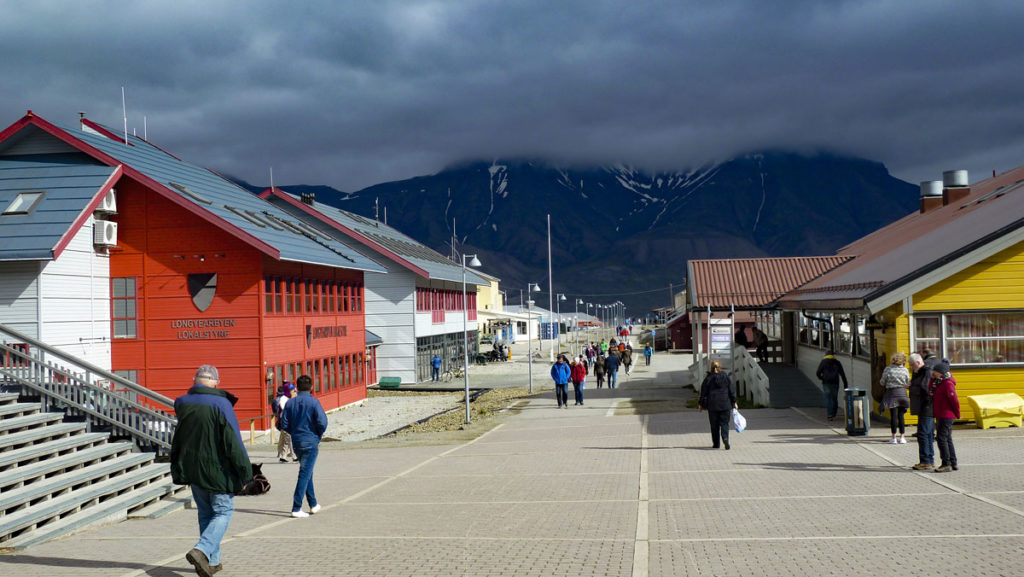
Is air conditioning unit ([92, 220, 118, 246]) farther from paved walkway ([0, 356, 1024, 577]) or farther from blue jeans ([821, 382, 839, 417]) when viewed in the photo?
blue jeans ([821, 382, 839, 417])

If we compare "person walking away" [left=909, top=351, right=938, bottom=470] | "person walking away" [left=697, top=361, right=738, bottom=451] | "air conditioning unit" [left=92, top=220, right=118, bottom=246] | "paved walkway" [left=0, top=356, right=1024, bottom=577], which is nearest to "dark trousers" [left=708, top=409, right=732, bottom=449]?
"person walking away" [left=697, top=361, right=738, bottom=451]

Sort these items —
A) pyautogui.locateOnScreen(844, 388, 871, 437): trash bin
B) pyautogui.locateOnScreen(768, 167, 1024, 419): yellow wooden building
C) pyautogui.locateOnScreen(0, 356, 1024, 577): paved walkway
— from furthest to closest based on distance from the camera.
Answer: pyautogui.locateOnScreen(768, 167, 1024, 419): yellow wooden building → pyautogui.locateOnScreen(844, 388, 871, 437): trash bin → pyautogui.locateOnScreen(0, 356, 1024, 577): paved walkway

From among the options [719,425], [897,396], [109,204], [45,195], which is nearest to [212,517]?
[719,425]

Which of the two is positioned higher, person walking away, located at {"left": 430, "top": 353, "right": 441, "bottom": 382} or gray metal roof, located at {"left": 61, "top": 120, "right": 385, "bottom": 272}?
gray metal roof, located at {"left": 61, "top": 120, "right": 385, "bottom": 272}

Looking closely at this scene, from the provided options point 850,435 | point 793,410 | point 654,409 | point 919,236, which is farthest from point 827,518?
point 919,236

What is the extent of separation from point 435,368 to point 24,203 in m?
27.9

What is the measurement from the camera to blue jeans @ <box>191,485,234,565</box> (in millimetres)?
7863

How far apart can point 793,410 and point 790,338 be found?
32.7 feet

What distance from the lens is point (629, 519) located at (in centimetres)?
1028

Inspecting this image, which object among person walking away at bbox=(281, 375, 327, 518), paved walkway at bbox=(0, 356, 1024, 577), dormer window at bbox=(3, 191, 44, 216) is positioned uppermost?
dormer window at bbox=(3, 191, 44, 216)

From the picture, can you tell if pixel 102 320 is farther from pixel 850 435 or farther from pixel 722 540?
pixel 722 540

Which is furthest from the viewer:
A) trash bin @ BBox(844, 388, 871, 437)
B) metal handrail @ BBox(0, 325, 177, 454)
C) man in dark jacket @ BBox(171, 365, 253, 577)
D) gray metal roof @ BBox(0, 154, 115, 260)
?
gray metal roof @ BBox(0, 154, 115, 260)

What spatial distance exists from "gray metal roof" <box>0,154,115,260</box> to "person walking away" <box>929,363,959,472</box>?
71.8 ft

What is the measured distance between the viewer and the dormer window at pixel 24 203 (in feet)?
87.6
